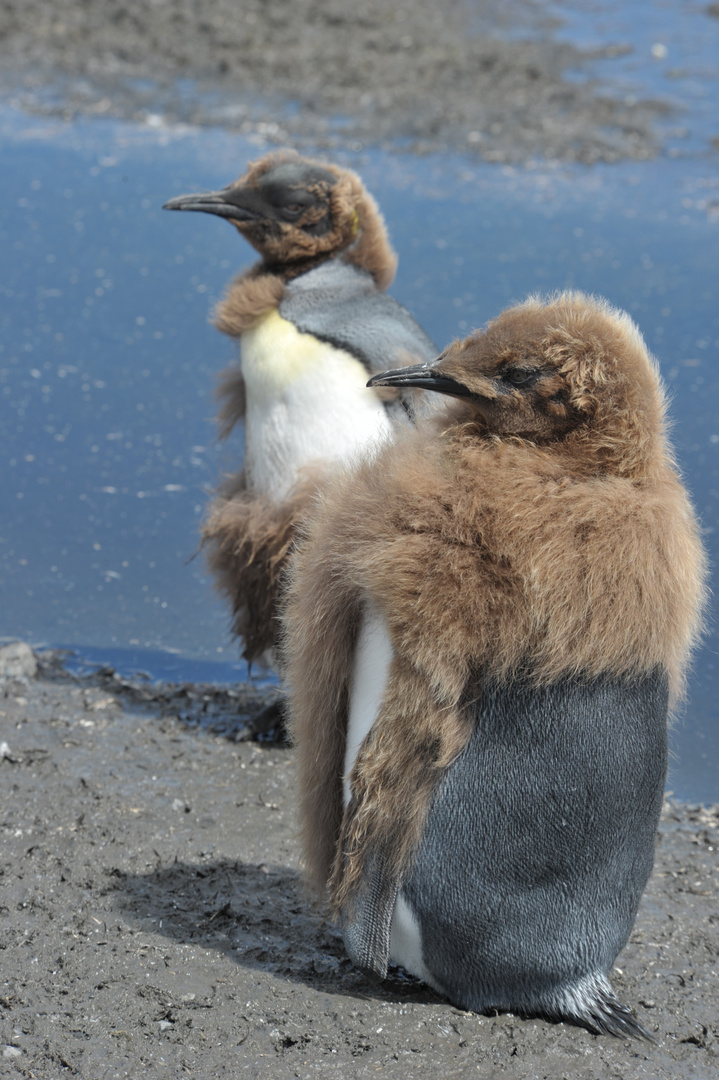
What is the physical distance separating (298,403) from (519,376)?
1.31 m

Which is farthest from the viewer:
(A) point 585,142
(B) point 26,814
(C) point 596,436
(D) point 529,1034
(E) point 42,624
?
(A) point 585,142

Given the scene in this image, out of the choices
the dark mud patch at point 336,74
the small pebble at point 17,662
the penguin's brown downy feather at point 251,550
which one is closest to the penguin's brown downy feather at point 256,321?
the penguin's brown downy feather at point 251,550

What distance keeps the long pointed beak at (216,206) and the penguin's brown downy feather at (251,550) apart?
704 millimetres

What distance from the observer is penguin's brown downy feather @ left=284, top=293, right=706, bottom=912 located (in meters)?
1.55

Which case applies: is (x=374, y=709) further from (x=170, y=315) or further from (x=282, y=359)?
(x=170, y=315)

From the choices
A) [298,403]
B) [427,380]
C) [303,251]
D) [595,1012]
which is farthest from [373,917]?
[303,251]

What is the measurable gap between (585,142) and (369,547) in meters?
5.39

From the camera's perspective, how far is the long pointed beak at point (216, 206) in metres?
3.06

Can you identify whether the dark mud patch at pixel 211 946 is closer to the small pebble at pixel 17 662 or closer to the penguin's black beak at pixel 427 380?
the small pebble at pixel 17 662

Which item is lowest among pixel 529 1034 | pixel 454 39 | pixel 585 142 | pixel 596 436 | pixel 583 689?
pixel 529 1034

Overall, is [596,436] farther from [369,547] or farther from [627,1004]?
[627,1004]

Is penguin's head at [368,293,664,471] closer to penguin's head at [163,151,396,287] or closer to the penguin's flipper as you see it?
the penguin's flipper

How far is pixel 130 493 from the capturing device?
3.91m

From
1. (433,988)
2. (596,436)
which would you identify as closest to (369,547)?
(596,436)
